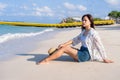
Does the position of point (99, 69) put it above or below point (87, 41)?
below

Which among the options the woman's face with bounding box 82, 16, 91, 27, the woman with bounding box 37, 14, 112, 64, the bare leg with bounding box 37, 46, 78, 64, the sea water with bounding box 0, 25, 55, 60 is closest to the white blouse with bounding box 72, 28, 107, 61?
the woman with bounding box 37, 14, 112, 64

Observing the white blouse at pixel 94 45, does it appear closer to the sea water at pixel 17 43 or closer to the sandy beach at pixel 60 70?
the sandy beach at pixel 60 70

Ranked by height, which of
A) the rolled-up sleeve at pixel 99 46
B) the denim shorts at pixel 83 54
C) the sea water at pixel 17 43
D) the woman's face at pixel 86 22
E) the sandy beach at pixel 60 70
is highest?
the woman's face at pixel 86 22

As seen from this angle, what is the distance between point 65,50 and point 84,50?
16.7 inches

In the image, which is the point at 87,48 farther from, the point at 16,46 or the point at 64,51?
the point at 16,46

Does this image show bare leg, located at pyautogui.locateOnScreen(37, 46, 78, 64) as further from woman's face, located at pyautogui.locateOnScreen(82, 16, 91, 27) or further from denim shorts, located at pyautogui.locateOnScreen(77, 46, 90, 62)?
woman's face, located at pyautogui.locateOnScreen(82, 16, 91, 27)

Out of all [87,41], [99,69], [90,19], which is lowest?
[99,69]

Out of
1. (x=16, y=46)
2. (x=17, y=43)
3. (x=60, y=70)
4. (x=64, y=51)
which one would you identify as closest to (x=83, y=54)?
(x=64, y=51)

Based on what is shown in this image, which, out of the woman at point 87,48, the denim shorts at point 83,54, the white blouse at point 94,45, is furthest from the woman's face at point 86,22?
the denim shorts at point 83,54

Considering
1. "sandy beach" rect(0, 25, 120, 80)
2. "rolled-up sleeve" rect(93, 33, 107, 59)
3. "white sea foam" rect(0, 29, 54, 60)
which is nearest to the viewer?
"sandy beach" rect(0, 25, 120, 80)

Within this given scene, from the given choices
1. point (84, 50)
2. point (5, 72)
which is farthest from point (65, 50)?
point (5, 72)

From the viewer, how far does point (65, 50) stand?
7.00m

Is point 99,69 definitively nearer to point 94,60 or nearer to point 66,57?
point 94,60

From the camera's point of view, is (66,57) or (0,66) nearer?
(0,66)
